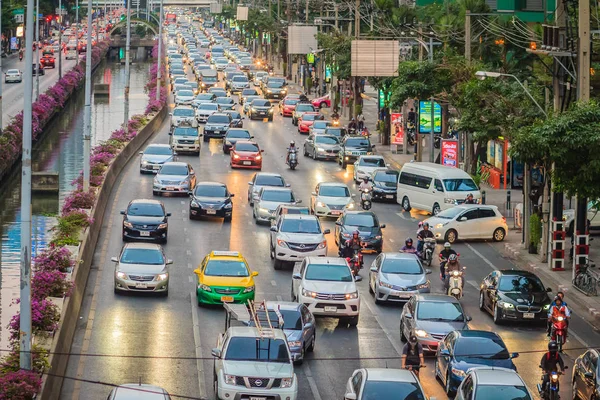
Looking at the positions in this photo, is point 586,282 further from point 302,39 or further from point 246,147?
point 302,39

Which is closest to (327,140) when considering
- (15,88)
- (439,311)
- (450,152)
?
(450,152)

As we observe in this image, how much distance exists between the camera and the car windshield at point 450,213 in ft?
160

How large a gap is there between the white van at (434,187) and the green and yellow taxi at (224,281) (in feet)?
56.7

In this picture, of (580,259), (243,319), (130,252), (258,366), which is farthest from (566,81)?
(258,366)

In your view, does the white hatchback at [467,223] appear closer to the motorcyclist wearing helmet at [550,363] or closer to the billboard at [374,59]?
the motorcyclist wearing helmet at [550,363]

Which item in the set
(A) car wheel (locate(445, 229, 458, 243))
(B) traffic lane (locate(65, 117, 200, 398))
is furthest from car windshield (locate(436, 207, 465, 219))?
(B) traffic lane (locate(65, 117, 200, 398))

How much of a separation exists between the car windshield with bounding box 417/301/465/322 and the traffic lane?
5.74 m

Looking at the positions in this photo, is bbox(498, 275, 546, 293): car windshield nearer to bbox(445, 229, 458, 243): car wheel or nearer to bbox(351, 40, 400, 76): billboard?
bbox(445, 229, 458, 243): car wheel

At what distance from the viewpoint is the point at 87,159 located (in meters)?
52.3

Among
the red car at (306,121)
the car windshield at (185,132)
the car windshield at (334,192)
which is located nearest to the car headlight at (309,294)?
the car windshield at (334,192)

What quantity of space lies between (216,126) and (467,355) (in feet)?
175

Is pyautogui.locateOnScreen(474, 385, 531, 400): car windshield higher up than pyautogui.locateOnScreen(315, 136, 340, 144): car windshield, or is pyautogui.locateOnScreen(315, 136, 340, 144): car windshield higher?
pyautogui.locateOnScreen(315, 136, 340, 144): car windshield

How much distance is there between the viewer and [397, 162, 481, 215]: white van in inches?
2098

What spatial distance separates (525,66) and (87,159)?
1005 inches
